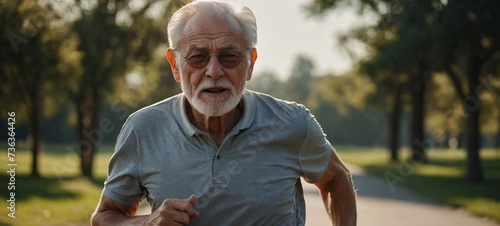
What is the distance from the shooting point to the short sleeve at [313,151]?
284 cm

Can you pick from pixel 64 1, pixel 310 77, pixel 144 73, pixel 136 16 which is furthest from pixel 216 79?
pixel 310 77

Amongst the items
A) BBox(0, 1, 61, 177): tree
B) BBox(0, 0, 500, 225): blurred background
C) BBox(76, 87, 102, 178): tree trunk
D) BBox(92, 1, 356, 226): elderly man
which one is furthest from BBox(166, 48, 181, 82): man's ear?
BBox(76, 87, 102, 178): tree trunk

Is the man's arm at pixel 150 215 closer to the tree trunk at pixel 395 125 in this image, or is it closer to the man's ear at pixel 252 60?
the man's ear at pixel 252 60

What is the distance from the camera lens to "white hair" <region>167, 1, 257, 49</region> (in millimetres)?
2713

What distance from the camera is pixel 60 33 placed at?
21.0 m

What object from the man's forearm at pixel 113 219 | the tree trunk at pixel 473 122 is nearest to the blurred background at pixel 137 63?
the tree trunk at pixel 473 122

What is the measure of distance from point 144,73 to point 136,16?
9.91 feet

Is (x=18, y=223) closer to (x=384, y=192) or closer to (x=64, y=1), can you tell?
(x=384, y=192)

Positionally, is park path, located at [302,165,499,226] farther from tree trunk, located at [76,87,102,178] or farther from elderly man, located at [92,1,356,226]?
tree trunk, located at [76,87,102,178]

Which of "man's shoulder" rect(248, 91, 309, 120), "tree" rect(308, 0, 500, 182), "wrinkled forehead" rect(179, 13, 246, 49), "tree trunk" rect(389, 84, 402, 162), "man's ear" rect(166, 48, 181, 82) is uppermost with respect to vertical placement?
"wrinkled forehead" rect(179, 13, 246, 49)

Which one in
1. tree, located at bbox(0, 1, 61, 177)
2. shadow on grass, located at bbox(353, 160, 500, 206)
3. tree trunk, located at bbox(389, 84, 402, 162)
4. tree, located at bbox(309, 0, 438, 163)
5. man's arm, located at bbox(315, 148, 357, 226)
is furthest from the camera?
tree trunk, located at bbox(389, 84, 402, 162)

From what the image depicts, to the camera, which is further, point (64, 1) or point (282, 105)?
point (64, 1)

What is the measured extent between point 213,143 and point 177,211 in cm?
36

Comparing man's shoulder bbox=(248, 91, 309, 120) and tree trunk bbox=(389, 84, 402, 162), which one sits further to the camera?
tree trunk bbox=(389, 84, 402, 162)
